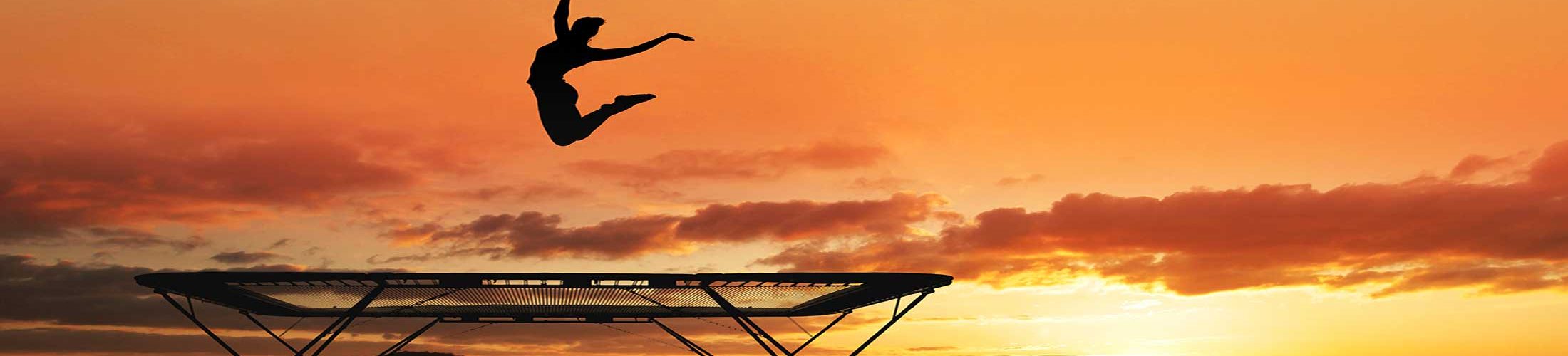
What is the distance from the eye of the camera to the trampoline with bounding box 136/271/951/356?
25094mm

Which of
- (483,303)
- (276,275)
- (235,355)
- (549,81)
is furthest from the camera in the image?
(483,303)

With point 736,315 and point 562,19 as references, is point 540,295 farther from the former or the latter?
point 562,19

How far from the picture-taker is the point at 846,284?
26.5 m

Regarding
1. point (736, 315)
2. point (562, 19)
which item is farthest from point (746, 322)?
point (562, 19)

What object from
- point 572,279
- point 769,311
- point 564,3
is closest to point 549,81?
point 564,3

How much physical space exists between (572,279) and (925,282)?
7.09 meters

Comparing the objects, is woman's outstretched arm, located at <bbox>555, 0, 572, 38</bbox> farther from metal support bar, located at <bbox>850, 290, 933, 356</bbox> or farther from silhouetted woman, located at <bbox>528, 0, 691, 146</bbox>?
metal support bar, located at <bbox>850, 290, 933, 356</bbox>

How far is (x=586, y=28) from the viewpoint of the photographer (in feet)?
48.8

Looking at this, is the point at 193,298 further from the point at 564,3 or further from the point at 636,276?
the point at 564,3

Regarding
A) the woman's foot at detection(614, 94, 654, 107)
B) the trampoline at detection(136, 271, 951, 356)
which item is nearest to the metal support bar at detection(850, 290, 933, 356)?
the trampoline at detection(136, 271, 951, 356)

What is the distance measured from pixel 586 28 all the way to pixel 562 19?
286 millimetres

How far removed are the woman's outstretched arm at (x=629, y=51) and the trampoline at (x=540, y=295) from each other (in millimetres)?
10227

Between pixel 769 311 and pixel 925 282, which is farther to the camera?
pixel 769 311

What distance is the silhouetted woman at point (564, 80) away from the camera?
14898 millimetres
